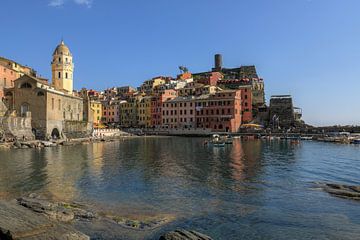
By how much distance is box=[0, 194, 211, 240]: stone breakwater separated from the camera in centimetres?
1450

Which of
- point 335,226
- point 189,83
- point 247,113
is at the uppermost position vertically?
point 189,83

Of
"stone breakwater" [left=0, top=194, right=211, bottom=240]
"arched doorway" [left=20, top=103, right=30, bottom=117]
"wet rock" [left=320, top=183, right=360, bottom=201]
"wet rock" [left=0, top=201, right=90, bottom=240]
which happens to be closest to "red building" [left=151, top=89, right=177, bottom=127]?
"arched doorway" [left=20, top=103, right=30, bottom=117]

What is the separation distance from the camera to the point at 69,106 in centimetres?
9050

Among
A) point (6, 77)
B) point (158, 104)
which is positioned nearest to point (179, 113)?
point (158, 104)

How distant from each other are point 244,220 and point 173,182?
12.1 meters

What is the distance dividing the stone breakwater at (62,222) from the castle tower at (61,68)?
85.7 metres

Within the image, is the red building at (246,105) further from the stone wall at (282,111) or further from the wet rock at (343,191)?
the wet rock at (343,191)

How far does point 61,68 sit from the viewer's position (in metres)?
101

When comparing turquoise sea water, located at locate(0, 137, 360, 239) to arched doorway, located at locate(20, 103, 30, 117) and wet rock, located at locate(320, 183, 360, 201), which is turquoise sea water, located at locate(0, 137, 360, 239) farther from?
arched doorway, located at locate(20, 103, 30, 117)

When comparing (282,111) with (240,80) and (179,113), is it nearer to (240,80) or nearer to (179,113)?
(240,80)

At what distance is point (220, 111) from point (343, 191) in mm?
90506

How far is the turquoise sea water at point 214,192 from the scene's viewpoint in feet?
60.3

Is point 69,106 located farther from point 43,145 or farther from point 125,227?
point 125,227

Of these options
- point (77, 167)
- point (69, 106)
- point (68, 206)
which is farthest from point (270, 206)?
point (69, 106)
